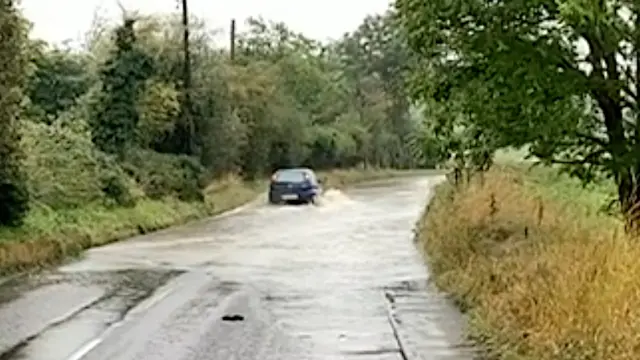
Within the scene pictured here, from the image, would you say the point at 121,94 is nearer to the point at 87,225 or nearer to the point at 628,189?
the point at 87,225

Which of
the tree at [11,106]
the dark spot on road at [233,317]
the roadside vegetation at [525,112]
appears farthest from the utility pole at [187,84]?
the dark spot on road at [233,317]

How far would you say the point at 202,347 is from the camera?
1343 centimetres

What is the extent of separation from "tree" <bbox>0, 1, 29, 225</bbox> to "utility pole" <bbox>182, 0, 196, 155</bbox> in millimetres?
21315

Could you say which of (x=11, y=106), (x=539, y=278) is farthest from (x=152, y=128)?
(x=539, y=278)

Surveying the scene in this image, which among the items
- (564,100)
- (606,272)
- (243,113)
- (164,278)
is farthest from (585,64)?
(243,113)

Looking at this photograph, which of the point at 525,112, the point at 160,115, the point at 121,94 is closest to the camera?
the point at 525,112

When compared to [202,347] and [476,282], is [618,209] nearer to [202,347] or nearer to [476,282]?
[476,282]

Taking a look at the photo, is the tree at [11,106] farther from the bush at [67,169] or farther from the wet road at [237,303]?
the bush at [67,169]

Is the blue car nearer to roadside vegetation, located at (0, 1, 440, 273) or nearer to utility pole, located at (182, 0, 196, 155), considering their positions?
roadside vegetation, located at (0, 1, 440, 273)

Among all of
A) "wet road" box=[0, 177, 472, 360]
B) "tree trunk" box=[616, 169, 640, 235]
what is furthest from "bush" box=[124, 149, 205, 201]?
"tree trunk" box=[616, 169, 640, 235]

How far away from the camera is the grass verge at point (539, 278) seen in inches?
422

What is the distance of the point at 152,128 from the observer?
4800 centimetres

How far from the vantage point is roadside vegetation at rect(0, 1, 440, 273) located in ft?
89.7

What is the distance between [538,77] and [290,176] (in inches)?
1207
